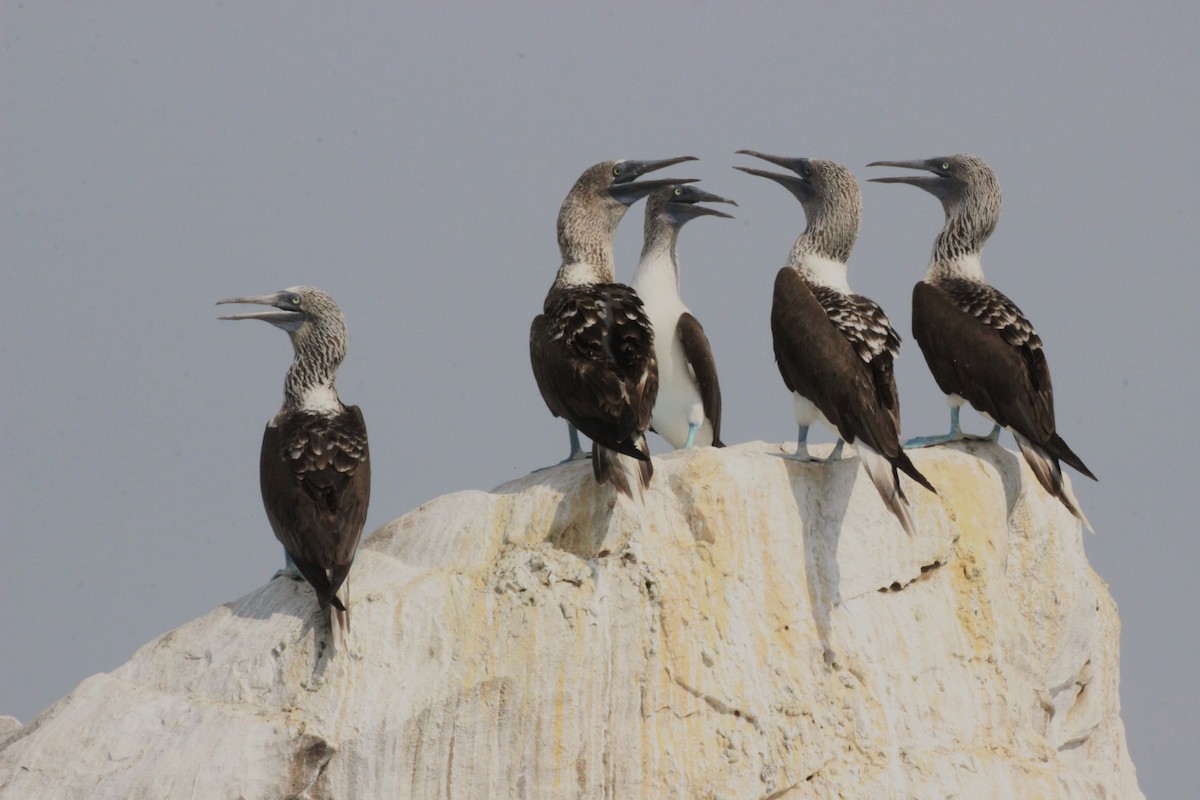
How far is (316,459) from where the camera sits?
36.1 feet

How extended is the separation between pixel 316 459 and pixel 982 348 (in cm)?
502

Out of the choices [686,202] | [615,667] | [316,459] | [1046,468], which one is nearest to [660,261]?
[686,202]

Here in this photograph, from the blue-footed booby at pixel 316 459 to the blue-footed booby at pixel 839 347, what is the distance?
3045 millimetres

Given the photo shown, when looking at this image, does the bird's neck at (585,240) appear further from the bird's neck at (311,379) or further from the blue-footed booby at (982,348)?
the blue-footed booby at (982,348)

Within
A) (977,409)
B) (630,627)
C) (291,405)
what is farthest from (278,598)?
(977,409)

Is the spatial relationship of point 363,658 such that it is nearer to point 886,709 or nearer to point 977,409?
point 886,709

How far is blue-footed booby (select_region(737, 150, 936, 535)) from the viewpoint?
10.8 meters

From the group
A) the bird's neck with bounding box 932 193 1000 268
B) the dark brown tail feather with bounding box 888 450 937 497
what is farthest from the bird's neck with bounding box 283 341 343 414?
the bird's neck with bounding box 932 193 1000 268

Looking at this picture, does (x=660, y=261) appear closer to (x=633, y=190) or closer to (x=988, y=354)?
(x=633, y=190)

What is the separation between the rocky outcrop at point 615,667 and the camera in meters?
10.1

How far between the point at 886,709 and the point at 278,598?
403cm

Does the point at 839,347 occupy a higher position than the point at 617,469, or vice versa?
→ the point at 839,347

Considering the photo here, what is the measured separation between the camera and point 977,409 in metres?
12.5

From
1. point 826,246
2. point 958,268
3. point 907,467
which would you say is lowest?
point 907,467
